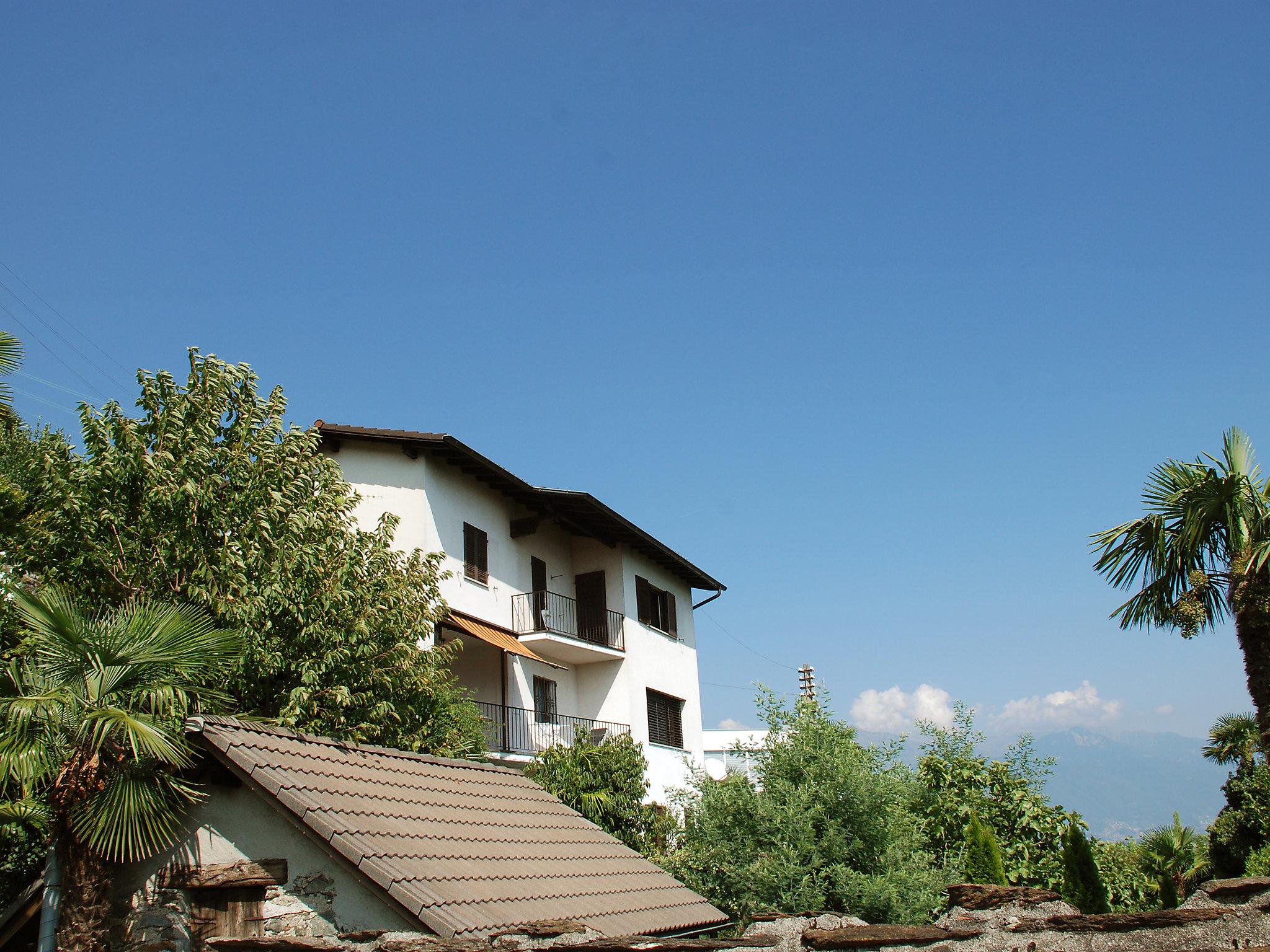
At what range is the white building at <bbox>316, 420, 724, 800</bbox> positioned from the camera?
24.3 m

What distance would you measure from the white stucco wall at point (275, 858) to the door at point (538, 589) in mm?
18120

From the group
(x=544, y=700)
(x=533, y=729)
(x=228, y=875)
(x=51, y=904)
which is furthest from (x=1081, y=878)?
(x=51, y=904)

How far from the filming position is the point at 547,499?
28031 millimetres

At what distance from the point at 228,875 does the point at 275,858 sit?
0.42 metres

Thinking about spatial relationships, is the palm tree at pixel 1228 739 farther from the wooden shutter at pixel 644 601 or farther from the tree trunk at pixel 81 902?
the tree trunk at pixel 81 902

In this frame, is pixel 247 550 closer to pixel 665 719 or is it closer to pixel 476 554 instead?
pixel 476 554

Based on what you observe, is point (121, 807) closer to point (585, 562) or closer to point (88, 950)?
point (88, 950)

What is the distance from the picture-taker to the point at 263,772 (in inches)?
346

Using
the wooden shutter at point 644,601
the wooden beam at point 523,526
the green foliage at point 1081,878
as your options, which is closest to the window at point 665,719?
the wooden shutter at point 644,601

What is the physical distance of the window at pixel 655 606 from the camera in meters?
32.0

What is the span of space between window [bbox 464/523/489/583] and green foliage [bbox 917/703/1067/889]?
1142cm

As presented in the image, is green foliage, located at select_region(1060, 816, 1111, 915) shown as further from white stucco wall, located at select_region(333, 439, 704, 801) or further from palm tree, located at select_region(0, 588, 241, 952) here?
palm tree, located at select_region(0, 588, 241, 952)

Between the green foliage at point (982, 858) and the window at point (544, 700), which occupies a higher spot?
the window at point (544, 700)

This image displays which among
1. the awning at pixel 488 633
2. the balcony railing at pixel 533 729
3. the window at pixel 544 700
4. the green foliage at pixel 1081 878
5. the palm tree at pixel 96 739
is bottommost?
the green foliage at pixel 1081 878
